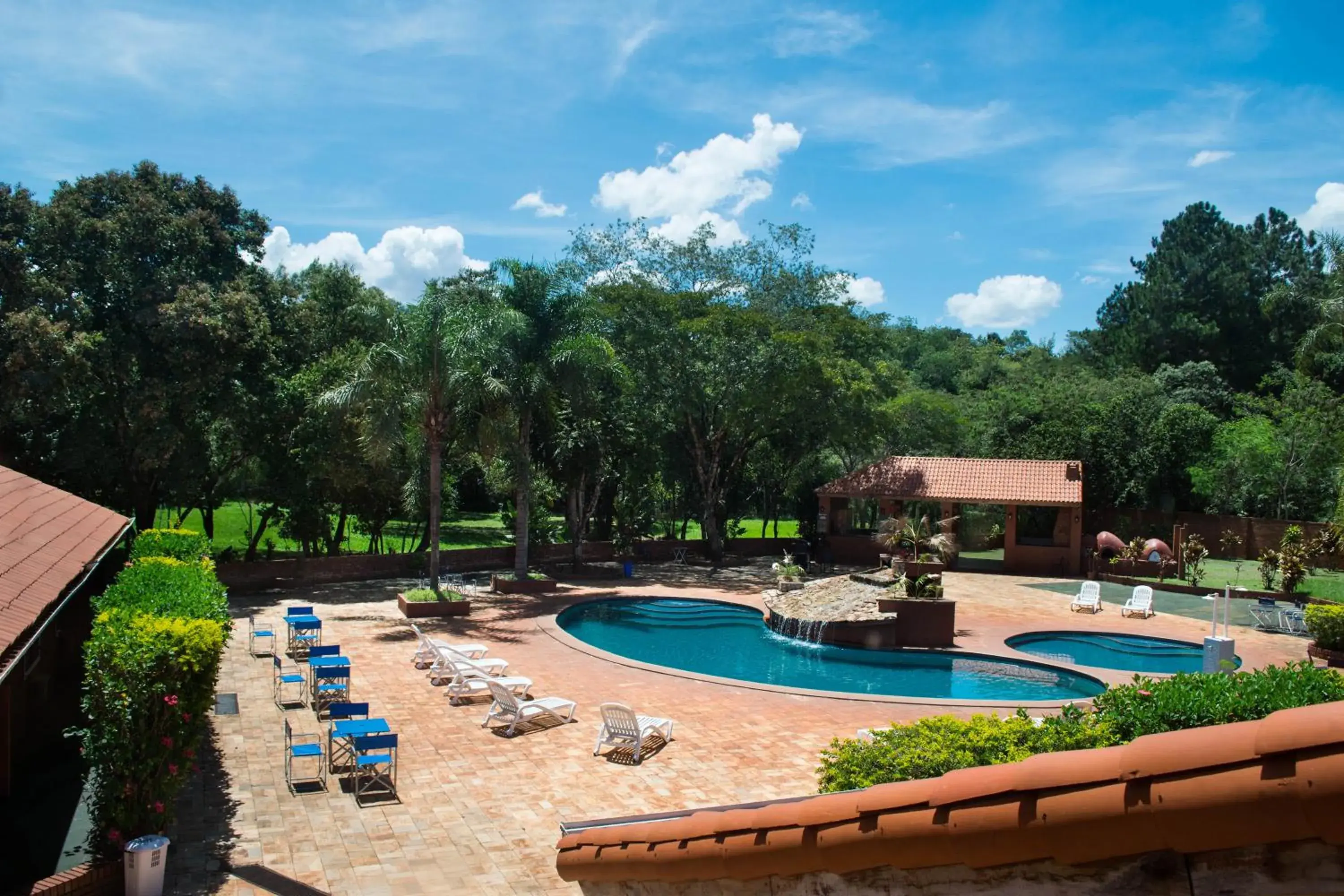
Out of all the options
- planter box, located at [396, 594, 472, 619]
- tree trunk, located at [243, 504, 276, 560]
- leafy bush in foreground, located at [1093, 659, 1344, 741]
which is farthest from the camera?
tree trunk, located at [243, 504, 276, 560]

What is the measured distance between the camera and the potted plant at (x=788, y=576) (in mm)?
26688

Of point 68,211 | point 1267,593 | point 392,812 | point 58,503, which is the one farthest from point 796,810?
point 1267,593

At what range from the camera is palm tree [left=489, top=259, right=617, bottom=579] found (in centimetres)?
2452

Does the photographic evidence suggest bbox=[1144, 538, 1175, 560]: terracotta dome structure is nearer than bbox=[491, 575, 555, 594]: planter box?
No

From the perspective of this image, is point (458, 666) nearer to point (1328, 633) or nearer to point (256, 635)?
point (256, 635)

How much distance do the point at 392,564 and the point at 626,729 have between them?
17.8m

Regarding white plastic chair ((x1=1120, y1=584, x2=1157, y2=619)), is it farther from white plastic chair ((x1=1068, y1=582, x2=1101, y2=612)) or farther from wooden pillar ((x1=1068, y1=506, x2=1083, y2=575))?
wooden pillar ((x1=1068, y1=506, x2=1083, y2=575))

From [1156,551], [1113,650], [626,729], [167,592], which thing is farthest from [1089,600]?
[167,592]

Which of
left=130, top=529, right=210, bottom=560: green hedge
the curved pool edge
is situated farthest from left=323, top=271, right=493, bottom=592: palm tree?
left=130, top=529, right=210, bottom=560: green hedge

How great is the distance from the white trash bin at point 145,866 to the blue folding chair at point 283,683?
659 cm

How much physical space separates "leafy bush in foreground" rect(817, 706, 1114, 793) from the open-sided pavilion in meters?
25.3

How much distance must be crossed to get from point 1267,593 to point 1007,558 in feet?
28.1

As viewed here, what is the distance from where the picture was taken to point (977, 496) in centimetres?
3325

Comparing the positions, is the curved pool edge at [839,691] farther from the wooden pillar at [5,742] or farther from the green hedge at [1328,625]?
the wooden pillar at [5,742]
